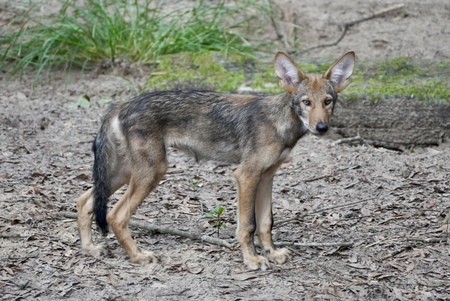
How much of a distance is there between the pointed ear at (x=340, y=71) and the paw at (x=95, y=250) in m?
2.34

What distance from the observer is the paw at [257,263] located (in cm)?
615

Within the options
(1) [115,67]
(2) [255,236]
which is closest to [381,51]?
(1) [115,67]

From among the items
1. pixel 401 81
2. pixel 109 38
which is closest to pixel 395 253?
pixel 401 81

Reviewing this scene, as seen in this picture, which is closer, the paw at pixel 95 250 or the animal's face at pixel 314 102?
the animal's face at pixel 314 102

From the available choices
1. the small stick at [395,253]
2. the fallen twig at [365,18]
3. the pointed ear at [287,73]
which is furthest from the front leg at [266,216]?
the fallen twig at [365,18]

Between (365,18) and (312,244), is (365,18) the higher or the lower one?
the higher one

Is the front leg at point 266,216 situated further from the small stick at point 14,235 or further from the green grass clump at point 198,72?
the green grass clump at point 198,72

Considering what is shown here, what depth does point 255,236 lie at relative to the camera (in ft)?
22.7

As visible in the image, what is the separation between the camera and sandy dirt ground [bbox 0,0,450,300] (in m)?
5.80

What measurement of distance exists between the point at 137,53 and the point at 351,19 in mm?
3447

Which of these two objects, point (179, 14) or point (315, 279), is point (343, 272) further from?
point (179, 14)

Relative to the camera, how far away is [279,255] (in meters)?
6.34

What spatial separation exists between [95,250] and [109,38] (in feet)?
15.8

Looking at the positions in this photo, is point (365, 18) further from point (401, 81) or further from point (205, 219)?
point (205, 219)
